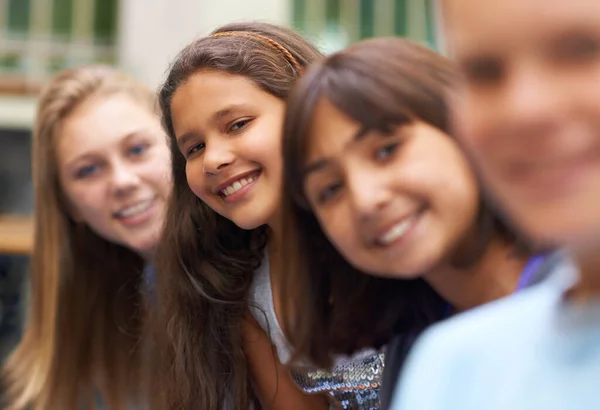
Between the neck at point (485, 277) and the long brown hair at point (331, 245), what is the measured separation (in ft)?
0.05

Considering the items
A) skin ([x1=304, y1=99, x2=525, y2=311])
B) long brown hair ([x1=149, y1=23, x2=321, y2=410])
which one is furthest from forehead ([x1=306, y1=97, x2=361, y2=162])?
long brown hair ([x1=149, y1=23, x2=321, y2=410])

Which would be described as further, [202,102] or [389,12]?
[389,12]

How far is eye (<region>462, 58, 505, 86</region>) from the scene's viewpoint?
1.33 ft

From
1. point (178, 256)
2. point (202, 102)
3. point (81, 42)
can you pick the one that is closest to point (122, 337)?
point (178, 256)

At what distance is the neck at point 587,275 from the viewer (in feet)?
1.32

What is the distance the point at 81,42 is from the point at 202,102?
2251mm

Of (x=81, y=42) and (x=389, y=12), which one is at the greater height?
(x=389, y=12)

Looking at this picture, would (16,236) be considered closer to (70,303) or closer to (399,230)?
(70,303)

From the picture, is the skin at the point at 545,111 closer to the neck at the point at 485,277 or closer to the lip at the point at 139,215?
the neck at the point at 485,277

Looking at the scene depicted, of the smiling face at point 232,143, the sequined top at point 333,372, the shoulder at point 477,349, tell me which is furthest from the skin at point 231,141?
the shoulder at point 477,349

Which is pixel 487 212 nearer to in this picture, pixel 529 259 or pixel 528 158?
pixel 529 259

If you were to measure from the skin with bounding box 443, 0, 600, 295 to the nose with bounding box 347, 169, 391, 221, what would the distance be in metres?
0.18

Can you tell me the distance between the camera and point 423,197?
60 cm

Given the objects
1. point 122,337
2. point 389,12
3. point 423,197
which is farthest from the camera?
point 389,12
